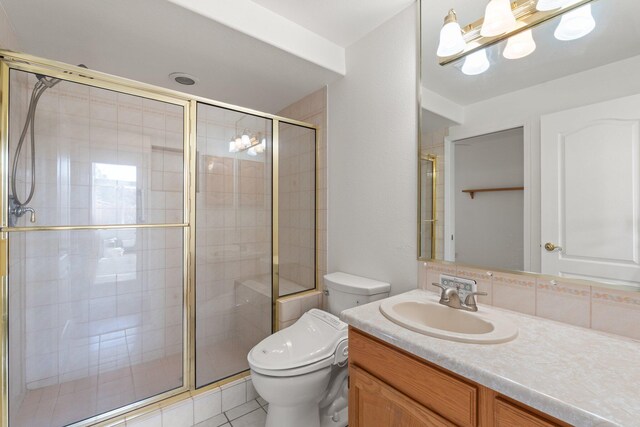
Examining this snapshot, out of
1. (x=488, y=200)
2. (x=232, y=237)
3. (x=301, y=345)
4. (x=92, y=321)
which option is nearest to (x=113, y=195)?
(x=232, y=237)

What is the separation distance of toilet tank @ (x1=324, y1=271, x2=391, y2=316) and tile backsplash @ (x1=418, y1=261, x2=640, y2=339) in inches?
17.8

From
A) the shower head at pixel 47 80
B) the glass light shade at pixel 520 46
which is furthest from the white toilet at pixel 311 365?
the shower head at pixel 47 80

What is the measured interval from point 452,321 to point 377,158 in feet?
3.25

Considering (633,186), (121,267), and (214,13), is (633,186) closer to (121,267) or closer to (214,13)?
(214,13)

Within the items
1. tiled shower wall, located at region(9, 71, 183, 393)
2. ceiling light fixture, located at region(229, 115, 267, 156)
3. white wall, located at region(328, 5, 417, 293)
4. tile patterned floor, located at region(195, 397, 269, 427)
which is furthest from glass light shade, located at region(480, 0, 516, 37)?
tile patterned floor, located at region(195, 397, 269, 427)

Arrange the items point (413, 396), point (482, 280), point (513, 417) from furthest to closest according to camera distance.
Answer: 1. point (482, 280)
2. point (413, 396)
3. point (513, 417)

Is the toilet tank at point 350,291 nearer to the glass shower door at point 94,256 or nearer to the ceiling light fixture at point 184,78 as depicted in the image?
the glass shower door at point 94,256

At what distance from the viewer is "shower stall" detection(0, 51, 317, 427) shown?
139cm

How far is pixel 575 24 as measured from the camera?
3.34ft

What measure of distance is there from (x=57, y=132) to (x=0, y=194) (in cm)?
53

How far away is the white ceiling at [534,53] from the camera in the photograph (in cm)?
94

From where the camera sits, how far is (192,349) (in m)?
1.70

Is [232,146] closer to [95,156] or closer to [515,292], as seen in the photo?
[95,156]

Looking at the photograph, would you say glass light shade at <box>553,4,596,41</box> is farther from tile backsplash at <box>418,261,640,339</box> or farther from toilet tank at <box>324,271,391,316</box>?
toilet tank at <box>324,271,391,316</box>
